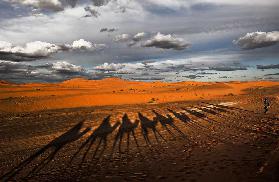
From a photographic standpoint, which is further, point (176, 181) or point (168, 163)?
point (168, 163)

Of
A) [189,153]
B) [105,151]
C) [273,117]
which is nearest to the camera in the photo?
[189,153]

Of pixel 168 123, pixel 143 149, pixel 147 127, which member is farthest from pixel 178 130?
pixel 143 149

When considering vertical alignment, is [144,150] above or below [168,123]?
below

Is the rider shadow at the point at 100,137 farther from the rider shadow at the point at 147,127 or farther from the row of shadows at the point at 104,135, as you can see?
the rider shadow at the point at 147,127

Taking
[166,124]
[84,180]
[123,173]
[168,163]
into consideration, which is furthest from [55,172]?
[166,124]

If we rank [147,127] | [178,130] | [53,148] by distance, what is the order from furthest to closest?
[147,127], [178,130], [53,148]

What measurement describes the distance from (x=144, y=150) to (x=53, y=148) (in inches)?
164

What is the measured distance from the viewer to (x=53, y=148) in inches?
525

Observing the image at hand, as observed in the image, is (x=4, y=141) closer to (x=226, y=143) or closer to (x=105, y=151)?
(x=105, y=151)

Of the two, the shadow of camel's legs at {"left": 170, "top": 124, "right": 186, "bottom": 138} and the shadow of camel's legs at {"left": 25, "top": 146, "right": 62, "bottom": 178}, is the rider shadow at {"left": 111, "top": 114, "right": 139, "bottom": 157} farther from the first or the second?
the shadow of camel's legs at {"left": 25, "top": 146, "right": 62, "bottom": 178}

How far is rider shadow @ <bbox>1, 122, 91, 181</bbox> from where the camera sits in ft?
33.4

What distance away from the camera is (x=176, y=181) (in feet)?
27.2

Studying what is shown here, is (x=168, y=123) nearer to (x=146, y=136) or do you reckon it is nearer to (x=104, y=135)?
(x=146, y=136)

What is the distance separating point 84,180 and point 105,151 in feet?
11.4
